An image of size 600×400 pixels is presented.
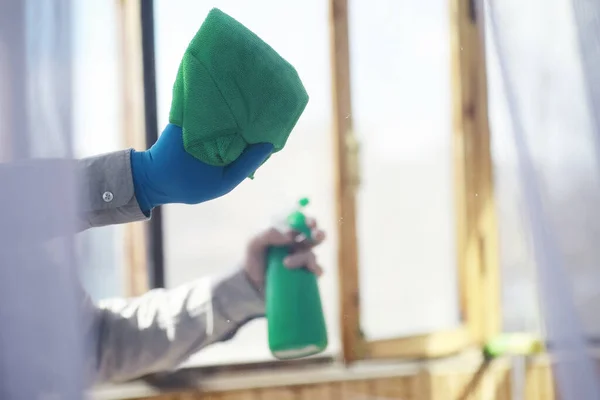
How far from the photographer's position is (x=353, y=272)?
5.50 feet

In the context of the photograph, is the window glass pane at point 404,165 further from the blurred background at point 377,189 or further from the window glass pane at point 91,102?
the window glass pane at point 91,102

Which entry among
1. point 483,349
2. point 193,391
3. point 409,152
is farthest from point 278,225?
point 483,349

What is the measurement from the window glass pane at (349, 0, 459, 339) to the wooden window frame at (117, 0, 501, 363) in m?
0.03

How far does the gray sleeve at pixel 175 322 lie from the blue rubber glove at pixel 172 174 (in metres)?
0.27

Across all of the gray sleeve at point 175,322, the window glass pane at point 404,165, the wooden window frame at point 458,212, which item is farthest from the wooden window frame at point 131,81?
the window glass pane at point 404,165

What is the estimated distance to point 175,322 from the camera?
106cm

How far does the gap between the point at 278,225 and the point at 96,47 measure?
1.56 ft

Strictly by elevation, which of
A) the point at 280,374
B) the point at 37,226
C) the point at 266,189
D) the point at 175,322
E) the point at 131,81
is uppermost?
the point at 131,81

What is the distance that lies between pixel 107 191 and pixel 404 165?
3.81 ft

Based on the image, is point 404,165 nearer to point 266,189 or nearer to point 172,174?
point 266,189

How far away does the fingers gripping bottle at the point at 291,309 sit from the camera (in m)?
1.11

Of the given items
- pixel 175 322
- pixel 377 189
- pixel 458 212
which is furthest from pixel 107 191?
pixel 458 212

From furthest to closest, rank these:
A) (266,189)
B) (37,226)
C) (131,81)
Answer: (266,189) < (131,81) < (37,226)

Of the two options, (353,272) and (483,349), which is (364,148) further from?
(483,349)
